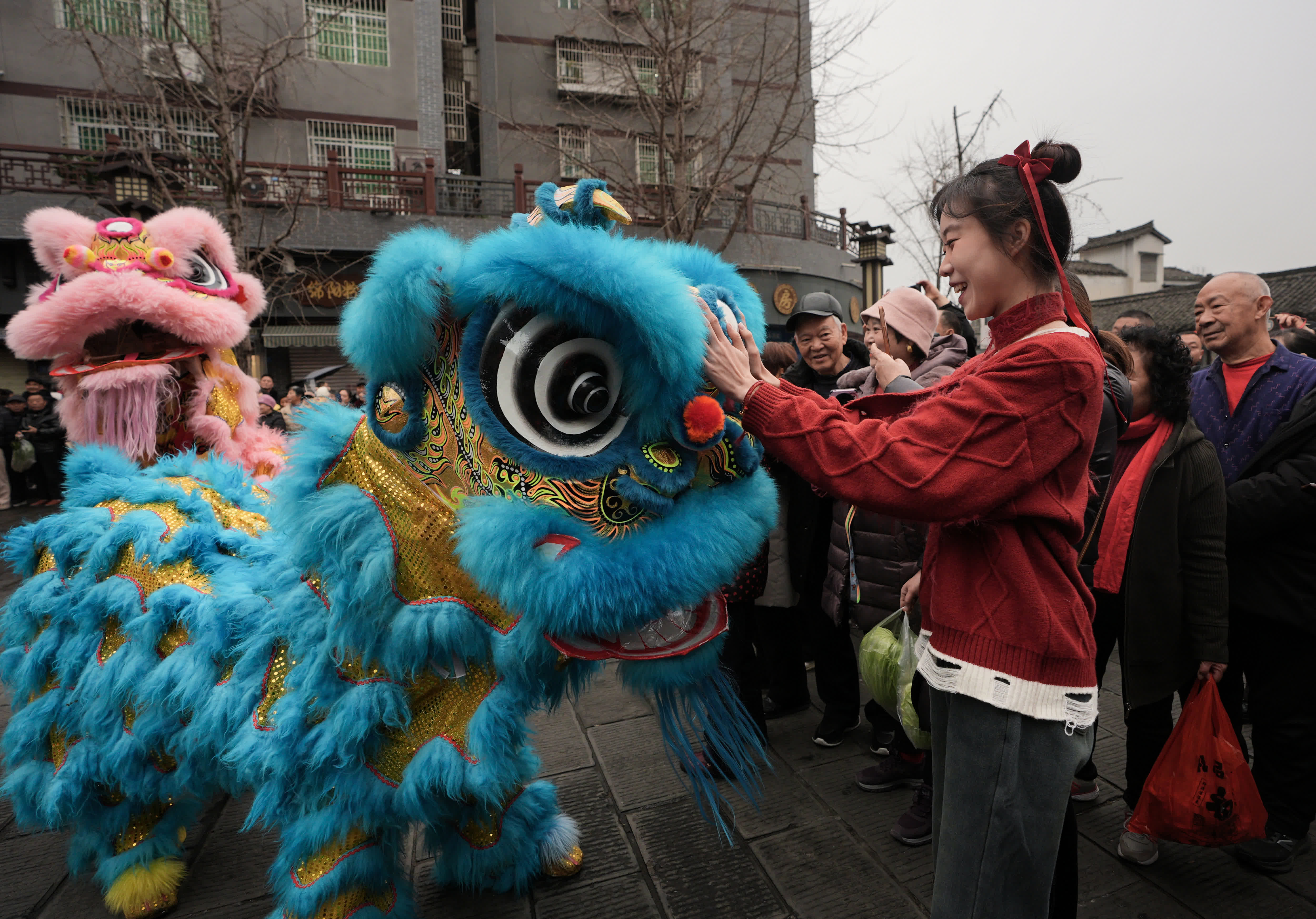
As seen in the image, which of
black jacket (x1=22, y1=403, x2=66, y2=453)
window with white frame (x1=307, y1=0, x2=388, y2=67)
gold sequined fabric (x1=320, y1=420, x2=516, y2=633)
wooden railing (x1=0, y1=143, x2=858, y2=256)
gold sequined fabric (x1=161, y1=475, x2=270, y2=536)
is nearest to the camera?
gold sequined fabric (x1=320, y1=420, x2=516, y2=633)

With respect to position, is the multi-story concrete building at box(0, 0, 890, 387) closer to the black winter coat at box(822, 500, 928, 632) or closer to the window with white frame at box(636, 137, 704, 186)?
the window with white frame at box(636, 137, 704, 186)

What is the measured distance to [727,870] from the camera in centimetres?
253

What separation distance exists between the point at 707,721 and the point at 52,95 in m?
18.1

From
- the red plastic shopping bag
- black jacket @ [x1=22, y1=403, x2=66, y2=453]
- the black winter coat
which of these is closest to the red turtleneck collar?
the black winter coat

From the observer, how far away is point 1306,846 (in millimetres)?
2549

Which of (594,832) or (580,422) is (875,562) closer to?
(594,832)

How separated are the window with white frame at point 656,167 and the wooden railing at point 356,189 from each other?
502 millimetres

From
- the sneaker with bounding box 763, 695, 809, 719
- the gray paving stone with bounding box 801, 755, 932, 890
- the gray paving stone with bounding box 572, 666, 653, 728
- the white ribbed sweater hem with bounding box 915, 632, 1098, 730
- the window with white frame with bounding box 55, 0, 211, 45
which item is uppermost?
the window with white frame with bounding box 55, 0, 211, 45

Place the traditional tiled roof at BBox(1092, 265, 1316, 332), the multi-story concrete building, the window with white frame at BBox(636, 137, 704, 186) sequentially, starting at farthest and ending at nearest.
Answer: the traditional tiled roof at BBox(1092, 265, 1316, 332) → the window with white frame at BBox(636, 137, 704, 186) → the multi-story concrete building

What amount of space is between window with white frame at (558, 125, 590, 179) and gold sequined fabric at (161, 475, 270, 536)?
281 inches

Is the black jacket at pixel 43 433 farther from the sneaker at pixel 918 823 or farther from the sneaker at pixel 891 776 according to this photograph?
the sneaker at pixel 918 823

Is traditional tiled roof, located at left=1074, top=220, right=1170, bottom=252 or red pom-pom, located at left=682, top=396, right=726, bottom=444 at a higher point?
traditional tiled roof, located at left=1074, top=220, right=1170, bottom=252

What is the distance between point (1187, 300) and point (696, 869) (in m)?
30.3

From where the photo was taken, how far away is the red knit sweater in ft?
4.18
